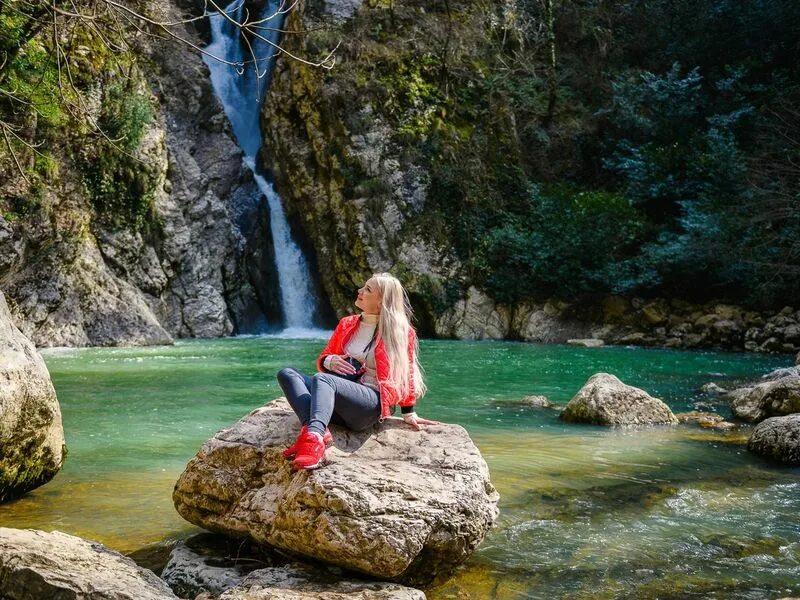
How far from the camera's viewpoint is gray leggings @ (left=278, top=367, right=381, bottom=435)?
395 centimetres

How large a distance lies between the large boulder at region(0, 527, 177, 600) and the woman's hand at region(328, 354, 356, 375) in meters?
1.66

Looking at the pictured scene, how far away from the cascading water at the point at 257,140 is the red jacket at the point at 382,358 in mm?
20746

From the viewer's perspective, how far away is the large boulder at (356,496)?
3.30 m

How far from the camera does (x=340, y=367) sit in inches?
175

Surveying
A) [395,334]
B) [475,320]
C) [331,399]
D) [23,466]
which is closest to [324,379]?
[331,399]

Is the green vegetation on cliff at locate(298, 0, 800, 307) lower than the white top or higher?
higher

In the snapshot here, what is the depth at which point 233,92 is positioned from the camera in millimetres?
28031

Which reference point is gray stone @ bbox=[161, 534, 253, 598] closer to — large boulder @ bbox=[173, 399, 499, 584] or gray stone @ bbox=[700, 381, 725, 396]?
large boulder @ bbox=[173, 399, 499, 584]

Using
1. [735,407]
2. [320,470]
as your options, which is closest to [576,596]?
[320,470]

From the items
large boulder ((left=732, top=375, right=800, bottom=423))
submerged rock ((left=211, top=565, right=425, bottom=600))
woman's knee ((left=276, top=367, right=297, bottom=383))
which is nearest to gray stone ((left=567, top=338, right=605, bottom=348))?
large boulder ((left=732, top=375, right=800, bottom=423))

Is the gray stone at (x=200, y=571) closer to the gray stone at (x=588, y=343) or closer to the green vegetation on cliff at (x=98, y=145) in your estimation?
the green vegetation on cliff at (x=98, y=145)

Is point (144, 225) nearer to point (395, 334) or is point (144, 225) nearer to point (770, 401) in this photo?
point (770, 401)

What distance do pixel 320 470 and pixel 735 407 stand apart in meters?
7.53

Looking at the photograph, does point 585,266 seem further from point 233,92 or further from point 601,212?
point 233,92
